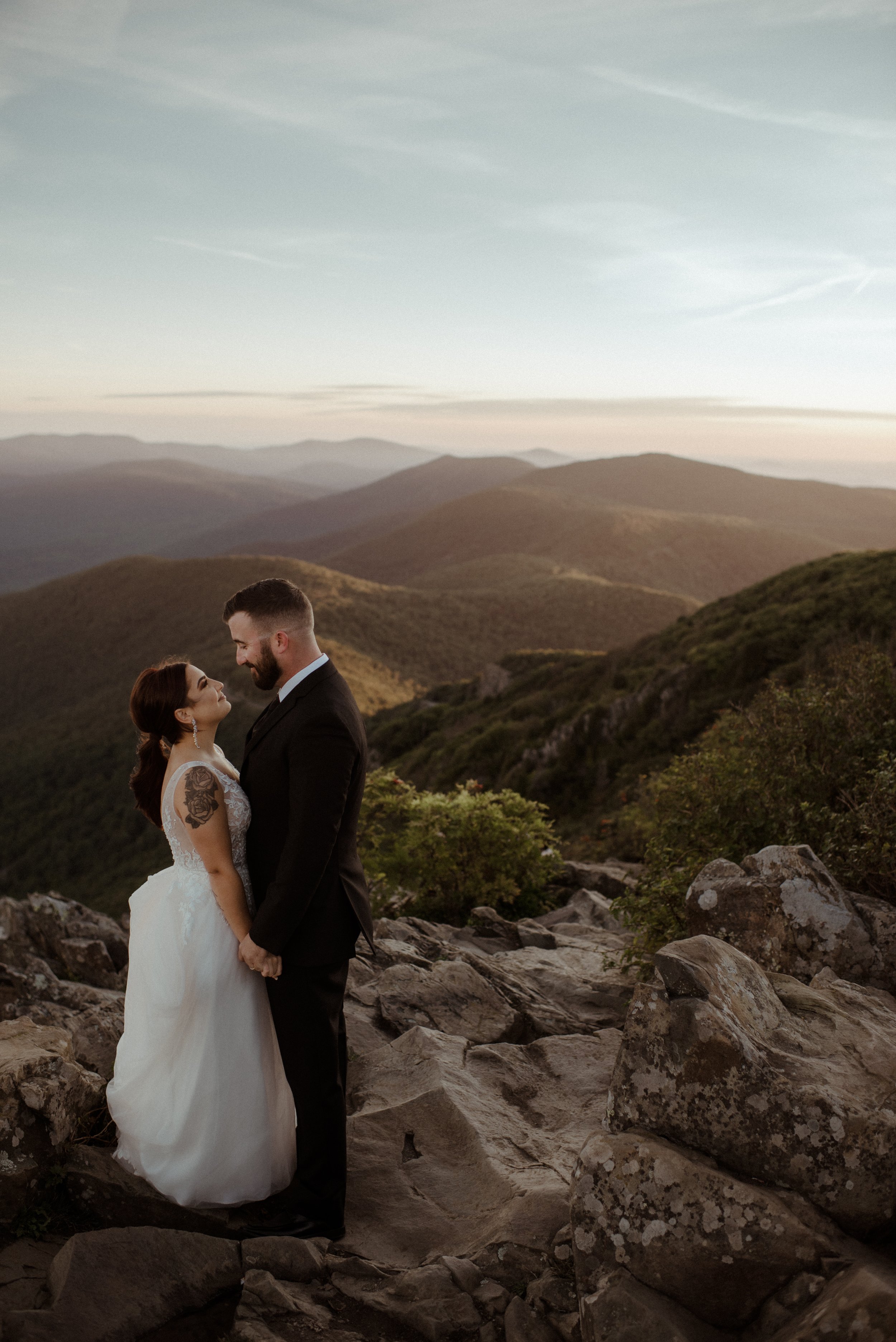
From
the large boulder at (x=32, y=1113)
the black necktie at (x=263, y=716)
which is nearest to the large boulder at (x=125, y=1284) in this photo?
the large boulder at (x=32, y=1113)

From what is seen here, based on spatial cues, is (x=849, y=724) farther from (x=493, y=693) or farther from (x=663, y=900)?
(x=493, y=693)

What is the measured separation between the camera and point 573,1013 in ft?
20.9

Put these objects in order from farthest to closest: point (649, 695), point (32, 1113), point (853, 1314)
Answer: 1. point (649, 695)
2. point (32, 1113)
3. point (853, 1314)

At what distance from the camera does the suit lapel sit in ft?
13.8

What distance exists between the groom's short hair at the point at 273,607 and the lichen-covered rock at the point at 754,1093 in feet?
7.85

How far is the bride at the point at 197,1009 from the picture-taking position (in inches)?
165

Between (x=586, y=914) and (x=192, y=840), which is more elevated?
(x=192, y=840)

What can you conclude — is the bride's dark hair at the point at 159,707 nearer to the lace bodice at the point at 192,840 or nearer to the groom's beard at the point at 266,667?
the lace bodice at the point at 192,840

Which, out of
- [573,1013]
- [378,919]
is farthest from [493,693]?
[573,1013]

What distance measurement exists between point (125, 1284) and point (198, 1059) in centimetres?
98

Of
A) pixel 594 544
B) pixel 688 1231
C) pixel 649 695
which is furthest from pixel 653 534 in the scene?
pixel 688 1231

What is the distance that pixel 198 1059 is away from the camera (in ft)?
14.0

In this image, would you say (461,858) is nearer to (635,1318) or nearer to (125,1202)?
(125,1202)

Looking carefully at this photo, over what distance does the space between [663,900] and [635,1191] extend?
351 centimetres
